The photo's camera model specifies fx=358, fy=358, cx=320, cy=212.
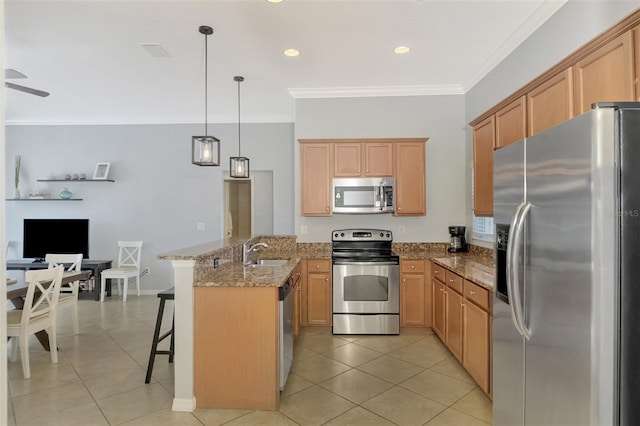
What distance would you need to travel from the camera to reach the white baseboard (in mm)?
2520

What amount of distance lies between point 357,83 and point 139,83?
2.70m

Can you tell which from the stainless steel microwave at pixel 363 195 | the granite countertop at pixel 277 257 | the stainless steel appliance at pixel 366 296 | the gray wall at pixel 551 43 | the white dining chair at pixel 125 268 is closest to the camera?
the gray wall at pixel 551 43

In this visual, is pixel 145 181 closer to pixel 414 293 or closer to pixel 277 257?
pixel 277 257

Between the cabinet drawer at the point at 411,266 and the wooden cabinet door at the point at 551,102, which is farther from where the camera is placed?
the cabinet drawer at the point at 411,266

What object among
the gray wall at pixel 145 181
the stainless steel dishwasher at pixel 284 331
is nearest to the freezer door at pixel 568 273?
the stainless steel dishwasher at pixel 284 331

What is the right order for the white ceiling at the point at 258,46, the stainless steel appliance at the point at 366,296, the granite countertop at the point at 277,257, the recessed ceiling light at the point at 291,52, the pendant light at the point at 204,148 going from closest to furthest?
the granite countertop at the point at 277,257 < the white ceiling at the point at 258,46 < the pendant light at the point at 204,148 < the recessed ceiling light at the point at 291,52 < the stainless steel appliance at the point at 366,296

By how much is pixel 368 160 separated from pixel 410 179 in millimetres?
569

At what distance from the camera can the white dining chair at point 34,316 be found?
3092mm

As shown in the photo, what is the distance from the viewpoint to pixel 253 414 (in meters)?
2.47

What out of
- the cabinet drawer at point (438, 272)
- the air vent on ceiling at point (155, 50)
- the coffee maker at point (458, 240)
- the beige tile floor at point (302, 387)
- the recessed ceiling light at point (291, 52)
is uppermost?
the recessed ceiling light at point (291, 52)

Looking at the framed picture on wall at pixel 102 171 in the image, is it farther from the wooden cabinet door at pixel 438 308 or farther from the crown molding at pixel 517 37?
the crown molding at pixel 517 37

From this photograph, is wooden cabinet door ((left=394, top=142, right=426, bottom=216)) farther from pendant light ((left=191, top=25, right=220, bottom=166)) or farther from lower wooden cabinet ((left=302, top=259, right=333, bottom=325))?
pendant light ((left=191, top=25, right=220, bottom=166))

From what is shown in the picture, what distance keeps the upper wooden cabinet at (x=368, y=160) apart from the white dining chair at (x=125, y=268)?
378cm

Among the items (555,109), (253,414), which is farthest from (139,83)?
(555,109)
